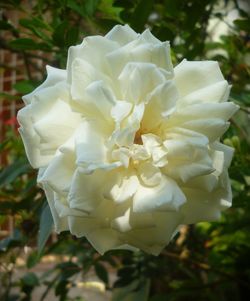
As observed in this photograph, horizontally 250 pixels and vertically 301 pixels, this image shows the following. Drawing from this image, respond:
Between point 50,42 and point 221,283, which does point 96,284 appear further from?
point 50,42

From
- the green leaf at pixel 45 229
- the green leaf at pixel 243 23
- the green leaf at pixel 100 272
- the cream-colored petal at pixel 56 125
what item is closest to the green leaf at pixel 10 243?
the green leaf at pixel 45 229

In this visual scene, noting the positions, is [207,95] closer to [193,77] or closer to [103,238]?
[193,77]

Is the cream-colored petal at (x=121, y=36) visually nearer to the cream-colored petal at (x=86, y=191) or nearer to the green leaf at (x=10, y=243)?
the cream-colored petal at (x=86, y=191)

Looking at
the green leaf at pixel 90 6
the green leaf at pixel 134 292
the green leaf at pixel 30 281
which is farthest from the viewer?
the green leaf at pixel 30 281

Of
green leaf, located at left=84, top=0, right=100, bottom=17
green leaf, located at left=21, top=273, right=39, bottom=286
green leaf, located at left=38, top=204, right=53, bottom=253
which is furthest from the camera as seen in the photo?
green leaf, located at left=21, top=273, right=39, bottom=286

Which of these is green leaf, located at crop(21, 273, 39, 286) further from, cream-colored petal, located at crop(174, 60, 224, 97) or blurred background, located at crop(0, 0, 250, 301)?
cream-colored petal, located at crop(174, 60, 224, 97)

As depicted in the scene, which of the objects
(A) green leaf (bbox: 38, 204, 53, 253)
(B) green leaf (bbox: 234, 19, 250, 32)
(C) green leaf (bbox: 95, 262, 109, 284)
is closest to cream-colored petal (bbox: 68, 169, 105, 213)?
(A) green leaf (bbox: 38, 204, 53, 253)
